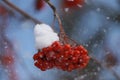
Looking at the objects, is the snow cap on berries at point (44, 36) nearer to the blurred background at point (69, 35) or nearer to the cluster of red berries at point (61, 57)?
the cluster of red berries at point (61, 57)

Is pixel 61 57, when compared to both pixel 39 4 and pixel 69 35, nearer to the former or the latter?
pixel 39 4

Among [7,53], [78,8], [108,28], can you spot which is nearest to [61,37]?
[7,53]

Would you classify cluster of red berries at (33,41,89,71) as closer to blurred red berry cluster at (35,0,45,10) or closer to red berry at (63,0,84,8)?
blurred red berry cluster at (35,0,45,10)

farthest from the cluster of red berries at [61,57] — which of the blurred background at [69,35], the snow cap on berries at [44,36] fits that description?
the blurred background at [69,35]

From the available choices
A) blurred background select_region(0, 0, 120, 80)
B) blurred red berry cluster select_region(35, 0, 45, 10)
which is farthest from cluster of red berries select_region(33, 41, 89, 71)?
blurred red berry cluster select_region(35, 0, 45, 10)

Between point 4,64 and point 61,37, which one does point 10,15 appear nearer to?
point 4,64

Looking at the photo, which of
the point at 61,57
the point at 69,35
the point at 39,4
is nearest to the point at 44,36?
the point at 61,57
